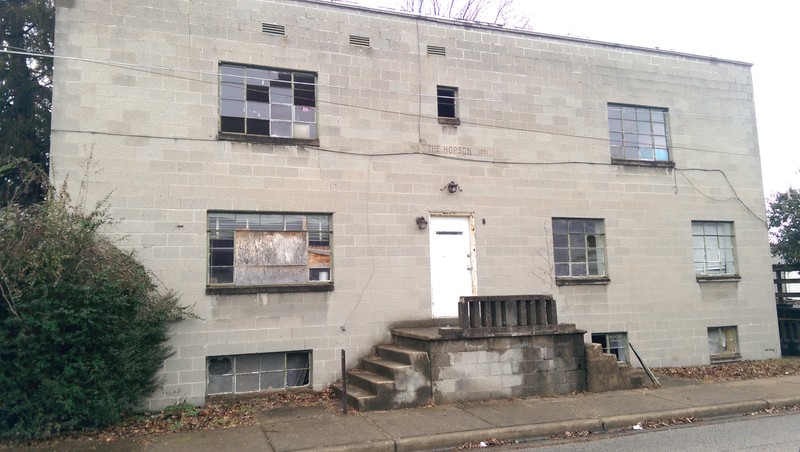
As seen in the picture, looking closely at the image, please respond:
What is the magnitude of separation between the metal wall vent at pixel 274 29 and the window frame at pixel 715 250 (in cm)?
1057

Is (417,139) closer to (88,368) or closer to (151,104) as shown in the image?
(151,104)

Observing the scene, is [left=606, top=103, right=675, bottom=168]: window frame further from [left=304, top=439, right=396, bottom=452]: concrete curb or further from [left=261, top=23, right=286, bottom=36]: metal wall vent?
[left=304, top=439, right=396, bottom=452]: concrete curb

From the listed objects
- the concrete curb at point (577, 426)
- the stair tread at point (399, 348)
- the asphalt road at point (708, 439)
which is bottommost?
the asphalt road at point (708, 439)

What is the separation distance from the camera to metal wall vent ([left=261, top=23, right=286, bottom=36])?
1091cm

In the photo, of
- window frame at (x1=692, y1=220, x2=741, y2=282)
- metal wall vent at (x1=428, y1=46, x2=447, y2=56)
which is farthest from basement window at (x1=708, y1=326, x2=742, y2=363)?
metal wall vent at (x1=428, y1=46, x2=447, y2=56)

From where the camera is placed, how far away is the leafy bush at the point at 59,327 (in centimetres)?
743

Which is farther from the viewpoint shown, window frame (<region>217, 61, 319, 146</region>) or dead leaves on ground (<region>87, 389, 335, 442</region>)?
window frame (<region>217, 61, 319, 146</region>)

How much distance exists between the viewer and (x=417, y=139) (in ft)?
38.5

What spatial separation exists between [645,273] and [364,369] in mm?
7052

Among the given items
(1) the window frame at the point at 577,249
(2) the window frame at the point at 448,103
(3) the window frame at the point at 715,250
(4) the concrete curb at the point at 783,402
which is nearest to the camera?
(4) the concrete curb at the point at 783,402

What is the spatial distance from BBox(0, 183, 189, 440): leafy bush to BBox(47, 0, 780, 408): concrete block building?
150 centimetres

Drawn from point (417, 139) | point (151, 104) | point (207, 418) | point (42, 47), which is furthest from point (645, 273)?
point (42, 47)

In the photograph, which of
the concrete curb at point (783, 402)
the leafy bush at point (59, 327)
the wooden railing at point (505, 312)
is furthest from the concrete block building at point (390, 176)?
the concrete curb at point (783, 402)

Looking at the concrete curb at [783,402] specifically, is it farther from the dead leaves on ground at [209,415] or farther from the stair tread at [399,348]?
the dead leaves on ground at [209,415]
